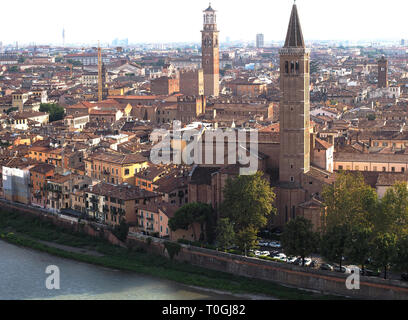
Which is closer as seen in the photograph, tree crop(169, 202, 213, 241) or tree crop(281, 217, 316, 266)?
tree crop(281, 217, 316, 266)

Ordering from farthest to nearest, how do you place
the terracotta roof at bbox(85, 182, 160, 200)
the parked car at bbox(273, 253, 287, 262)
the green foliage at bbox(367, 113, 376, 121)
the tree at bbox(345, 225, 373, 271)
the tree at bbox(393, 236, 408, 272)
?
the green foliage at bbox(367, 113, 376, 121) → the terracotta roof at bbox(85, 182, 160, 200) → the parked car at bbox(273, 253, 287, 262) → the tree at bbox(345, 225, 373, 271) → the tree at bbox(393, 236, 408, 272)

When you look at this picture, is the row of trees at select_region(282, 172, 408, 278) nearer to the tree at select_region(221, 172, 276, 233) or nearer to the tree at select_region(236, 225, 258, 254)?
the tree at select_region(236, 225, 258, 254)

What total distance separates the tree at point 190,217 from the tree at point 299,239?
74.8 inches

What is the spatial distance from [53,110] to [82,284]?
62.5 ft

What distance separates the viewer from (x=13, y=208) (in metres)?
18.0

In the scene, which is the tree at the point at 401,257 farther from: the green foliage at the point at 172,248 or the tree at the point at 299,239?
the green foliage at the point at 172,248

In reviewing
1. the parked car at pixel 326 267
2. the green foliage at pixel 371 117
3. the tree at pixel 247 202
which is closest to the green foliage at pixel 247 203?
the tree at pixel 247 202

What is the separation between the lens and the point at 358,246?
39.0ft

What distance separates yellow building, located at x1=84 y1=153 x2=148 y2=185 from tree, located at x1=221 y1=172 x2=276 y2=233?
3898mm

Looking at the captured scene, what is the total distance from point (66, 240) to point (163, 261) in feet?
8.81

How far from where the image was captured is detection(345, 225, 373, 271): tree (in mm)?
11891

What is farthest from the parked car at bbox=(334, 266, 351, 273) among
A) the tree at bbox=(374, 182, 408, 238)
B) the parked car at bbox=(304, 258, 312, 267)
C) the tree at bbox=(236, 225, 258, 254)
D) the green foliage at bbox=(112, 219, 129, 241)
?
the green foliage at bbox=(112, 219, 129, 241)

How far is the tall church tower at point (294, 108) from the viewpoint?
49.8 feet
